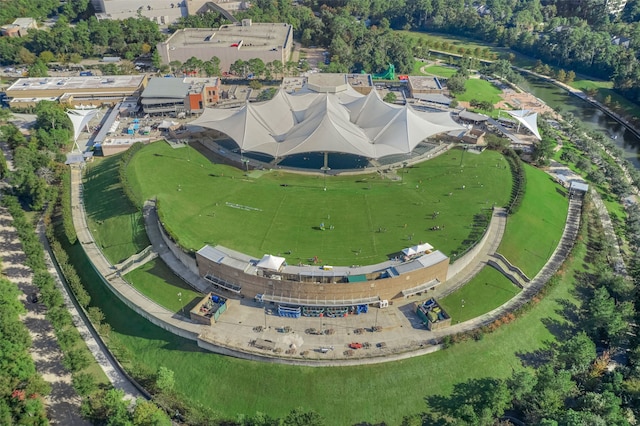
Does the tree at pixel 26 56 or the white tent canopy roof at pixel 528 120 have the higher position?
the white tent canopy roof at pixel 528 120

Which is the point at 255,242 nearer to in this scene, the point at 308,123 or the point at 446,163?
the point at 308,123

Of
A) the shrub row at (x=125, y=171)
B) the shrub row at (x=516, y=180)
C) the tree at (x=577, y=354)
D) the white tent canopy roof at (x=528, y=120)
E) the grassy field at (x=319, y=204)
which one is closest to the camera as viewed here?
the tree at (x=577, y=354)

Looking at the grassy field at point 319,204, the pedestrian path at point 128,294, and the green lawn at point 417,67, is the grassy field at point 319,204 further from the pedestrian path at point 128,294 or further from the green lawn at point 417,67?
the green lawn at point 417,67

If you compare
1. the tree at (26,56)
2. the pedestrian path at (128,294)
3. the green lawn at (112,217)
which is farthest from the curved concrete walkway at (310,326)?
the tree at (26,56)

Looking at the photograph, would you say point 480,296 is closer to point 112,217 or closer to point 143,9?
point 112,217

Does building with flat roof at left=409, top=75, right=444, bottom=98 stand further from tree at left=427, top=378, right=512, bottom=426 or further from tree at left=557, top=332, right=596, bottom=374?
tree at left=427, top=378, right=512, bottom=426

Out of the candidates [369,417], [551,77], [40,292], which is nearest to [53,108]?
[40,292]

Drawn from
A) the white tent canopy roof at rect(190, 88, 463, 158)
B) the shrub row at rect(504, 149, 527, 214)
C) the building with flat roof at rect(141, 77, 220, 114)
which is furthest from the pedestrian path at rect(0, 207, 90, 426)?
the shrub row at rect(504, 149, 527, 214)
